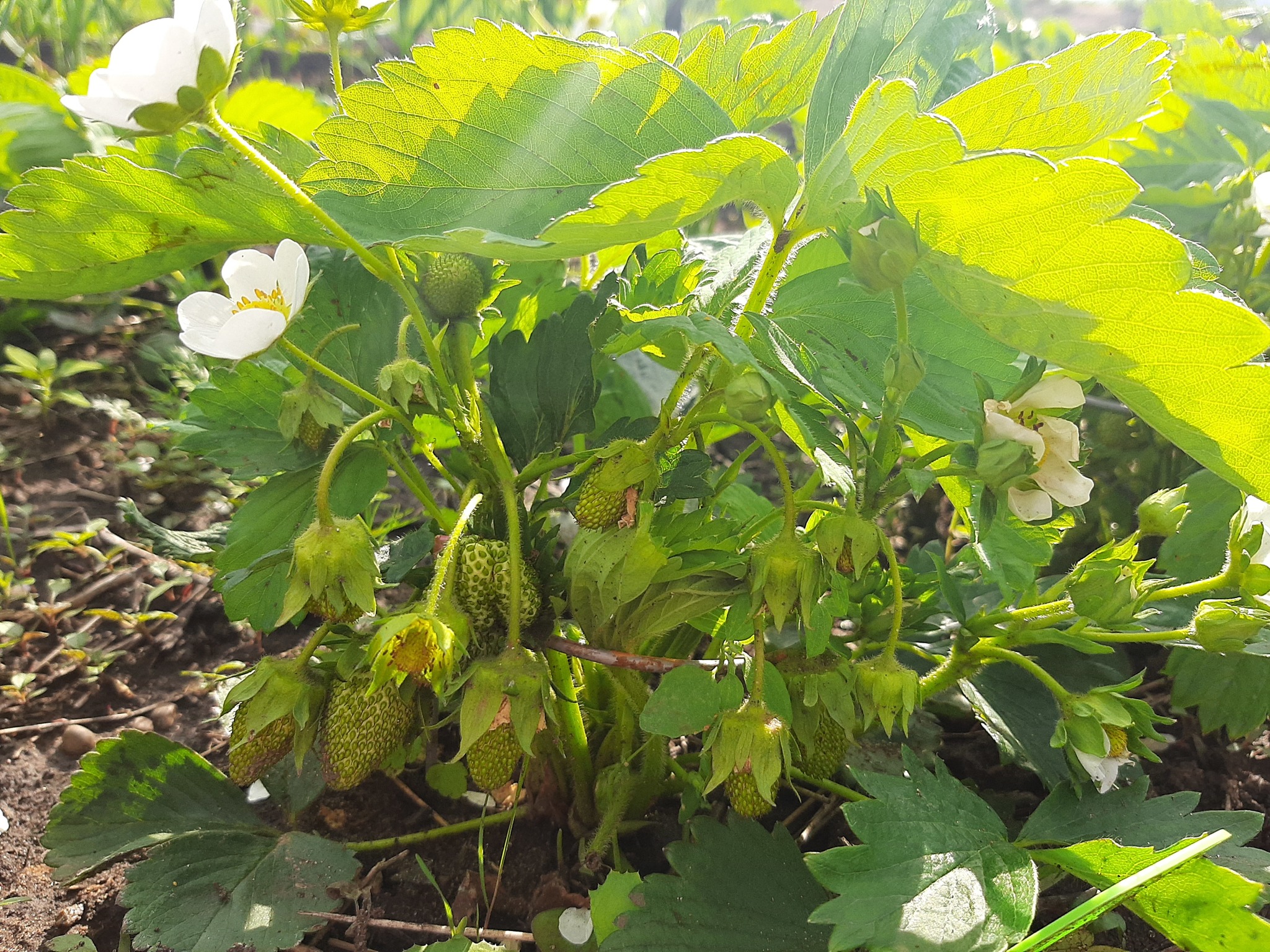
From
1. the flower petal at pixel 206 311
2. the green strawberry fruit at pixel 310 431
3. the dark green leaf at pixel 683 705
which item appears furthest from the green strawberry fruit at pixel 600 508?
the flower petal at pixel 206 311

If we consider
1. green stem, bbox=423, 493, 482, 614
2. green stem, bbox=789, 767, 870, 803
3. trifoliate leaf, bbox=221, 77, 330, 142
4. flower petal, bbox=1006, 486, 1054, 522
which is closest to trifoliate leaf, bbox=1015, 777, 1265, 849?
green stem, bbox=789, 767, 870, 803

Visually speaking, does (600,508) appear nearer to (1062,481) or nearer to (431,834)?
(1062,481)

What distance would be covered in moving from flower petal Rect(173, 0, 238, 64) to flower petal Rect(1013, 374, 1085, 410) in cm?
57

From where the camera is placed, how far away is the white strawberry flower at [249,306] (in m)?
0.62

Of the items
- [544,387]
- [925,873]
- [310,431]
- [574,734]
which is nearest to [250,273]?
[310,431]

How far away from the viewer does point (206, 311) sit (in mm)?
736

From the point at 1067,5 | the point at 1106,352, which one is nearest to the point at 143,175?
the point at 1106,352

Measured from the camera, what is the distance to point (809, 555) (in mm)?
598

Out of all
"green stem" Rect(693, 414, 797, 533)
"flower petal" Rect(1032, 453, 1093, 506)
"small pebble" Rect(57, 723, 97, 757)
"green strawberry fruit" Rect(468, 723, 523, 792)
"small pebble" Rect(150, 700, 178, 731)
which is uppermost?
"flower petal" Rect(1032, 453, 1093, 506)

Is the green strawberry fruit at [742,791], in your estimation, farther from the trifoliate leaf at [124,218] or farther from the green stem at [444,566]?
the trifoliate leaf at [124,218]

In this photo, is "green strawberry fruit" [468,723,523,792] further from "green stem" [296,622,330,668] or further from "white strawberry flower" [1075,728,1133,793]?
"white strawberry flower" [1075,728,1133,793]

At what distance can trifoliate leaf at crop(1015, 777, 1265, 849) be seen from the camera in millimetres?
680

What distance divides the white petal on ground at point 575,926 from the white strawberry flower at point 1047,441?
483 mm

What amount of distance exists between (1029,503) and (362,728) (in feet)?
1.62
